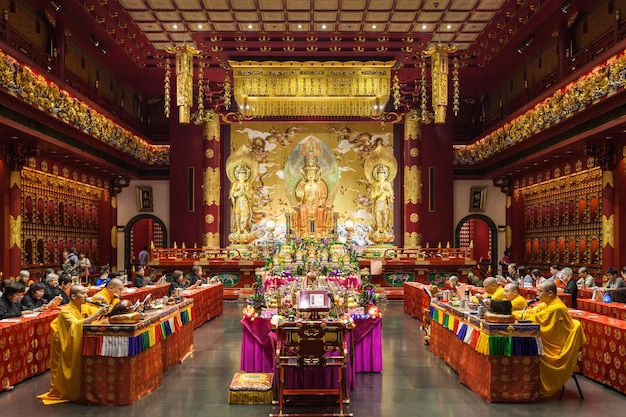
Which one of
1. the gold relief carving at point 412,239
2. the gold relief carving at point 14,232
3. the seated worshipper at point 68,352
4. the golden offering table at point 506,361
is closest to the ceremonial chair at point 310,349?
the golden offering table at point 506,361

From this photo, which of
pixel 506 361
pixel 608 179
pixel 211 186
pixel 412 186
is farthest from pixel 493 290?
pixel 211 186

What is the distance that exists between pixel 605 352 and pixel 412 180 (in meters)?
11.1

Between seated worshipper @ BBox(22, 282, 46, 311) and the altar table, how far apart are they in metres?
0.33

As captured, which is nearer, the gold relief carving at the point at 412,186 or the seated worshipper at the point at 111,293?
the seated worshipper at the point at 111,293

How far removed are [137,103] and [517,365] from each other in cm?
1538

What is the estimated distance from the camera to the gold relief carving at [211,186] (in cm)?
1634

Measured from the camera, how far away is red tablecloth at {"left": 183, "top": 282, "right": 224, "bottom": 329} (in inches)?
352

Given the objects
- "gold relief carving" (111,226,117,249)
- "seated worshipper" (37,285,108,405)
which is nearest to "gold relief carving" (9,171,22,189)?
"gold relief carving" (111,226,117,249)

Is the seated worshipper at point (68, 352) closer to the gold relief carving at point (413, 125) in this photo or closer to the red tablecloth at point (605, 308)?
the red tablecloth at point (605, 308)

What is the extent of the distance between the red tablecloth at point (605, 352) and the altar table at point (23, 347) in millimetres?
5336

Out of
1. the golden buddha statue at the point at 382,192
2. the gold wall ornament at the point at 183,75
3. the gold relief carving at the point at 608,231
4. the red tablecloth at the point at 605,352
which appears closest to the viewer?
the red tablecloth at the point at 605,352

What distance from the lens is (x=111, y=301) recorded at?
5.94 meters

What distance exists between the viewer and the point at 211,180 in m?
16.4

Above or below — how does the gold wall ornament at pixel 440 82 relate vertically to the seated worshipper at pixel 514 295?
above
